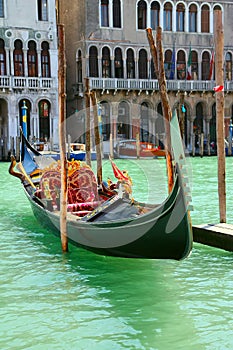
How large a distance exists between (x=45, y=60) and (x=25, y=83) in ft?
2.77

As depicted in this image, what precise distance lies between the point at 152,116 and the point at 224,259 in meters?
11.7

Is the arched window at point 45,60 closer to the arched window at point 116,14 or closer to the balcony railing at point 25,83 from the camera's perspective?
the balcony railing at point 25,83

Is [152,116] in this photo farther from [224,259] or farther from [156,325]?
[156,325]

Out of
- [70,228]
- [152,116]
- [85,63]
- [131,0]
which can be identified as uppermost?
[131,0]

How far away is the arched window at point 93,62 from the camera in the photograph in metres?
14.4

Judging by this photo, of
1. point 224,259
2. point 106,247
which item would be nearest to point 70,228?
point 106,247

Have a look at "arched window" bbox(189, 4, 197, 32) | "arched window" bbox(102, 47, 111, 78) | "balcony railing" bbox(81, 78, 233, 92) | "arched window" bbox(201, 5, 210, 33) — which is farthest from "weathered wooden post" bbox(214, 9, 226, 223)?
"arched window" bbox(201, 5, 210, 33)

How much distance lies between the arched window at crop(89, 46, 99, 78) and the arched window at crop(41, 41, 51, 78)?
3.50 feet

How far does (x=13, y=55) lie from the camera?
45.1ft

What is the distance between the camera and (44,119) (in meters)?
14.3

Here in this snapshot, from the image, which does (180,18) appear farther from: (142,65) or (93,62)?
(93,62)

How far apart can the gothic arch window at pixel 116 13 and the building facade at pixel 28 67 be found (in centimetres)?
163

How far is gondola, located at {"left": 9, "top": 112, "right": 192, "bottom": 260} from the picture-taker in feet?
9.15

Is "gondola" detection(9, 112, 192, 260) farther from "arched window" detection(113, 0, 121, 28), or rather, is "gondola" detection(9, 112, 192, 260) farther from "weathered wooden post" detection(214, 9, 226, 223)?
"arched window" detection(113, 0, 121, 28)
